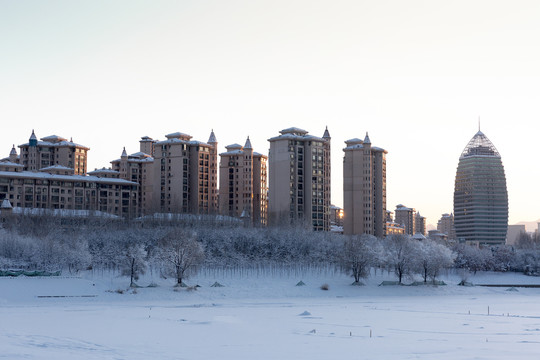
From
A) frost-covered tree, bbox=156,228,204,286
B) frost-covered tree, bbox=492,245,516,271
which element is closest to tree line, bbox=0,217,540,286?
frost-covered tree, bbox=156,228,204,286

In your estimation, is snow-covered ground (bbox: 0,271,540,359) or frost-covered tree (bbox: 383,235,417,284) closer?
snow-covered ground (bbox: 0,271,540,359)

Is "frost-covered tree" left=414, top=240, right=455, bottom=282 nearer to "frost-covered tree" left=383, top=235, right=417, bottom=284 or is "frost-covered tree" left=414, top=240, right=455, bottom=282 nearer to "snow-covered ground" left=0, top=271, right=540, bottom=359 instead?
"frost-covered tree" left=383, top=235, right=417, bottom=284

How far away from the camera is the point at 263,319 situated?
7250 cm

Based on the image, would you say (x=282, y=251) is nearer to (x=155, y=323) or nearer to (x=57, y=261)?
(x=57, y=261)

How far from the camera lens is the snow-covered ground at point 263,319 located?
49625mm

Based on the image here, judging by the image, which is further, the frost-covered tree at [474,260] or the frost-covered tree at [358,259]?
the frost-covered tree at [474,260]

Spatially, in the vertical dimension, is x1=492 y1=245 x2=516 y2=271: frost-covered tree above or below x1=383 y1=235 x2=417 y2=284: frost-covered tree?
below

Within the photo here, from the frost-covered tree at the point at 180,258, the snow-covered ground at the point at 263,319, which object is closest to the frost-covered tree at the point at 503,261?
the snow-covered ground at the point at 263,319

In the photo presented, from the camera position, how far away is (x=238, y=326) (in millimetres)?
65688

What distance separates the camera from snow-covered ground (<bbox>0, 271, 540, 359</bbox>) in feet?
163

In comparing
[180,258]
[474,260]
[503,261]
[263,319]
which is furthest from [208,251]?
[503,261]

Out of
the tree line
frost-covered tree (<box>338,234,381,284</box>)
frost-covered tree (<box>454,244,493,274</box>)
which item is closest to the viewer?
the tree line

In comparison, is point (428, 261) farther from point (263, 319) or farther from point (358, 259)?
point (263, 319)

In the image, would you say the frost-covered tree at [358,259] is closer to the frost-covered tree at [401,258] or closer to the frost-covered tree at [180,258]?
the frost-covered tree at [401,258]
